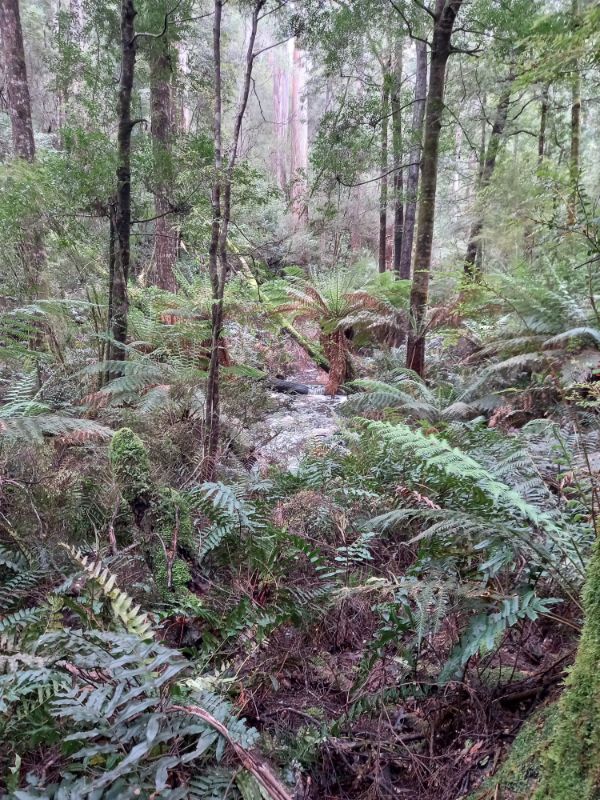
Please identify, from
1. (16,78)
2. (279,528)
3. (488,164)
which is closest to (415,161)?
(488,164)

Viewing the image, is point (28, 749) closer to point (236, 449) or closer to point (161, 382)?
point (236, 449)

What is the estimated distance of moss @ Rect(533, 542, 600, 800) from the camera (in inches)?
31.7

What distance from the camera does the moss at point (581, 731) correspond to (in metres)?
0.81

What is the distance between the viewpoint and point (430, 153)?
464 cm

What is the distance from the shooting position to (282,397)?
6148 mm

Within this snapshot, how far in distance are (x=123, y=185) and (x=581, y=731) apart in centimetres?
462

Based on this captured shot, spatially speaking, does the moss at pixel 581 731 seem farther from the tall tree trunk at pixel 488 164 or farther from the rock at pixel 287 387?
the tall tree trunk at pixel 488 164

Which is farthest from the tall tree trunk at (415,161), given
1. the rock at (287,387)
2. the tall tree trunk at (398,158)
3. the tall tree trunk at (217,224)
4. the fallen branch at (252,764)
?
the fallen branch at (252,764)

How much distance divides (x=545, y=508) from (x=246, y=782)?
1374 millimetres

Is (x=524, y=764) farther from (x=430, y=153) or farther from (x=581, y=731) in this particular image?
(x=430, y=153)

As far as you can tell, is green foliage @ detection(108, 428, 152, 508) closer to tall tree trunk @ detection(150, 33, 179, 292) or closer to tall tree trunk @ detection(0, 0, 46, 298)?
tall tree trunk @ detection(150, 33, 179, 292)

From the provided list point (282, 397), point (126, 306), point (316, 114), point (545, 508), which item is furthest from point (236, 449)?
point (316, 114)

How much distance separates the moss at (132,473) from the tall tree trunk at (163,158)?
2660mm

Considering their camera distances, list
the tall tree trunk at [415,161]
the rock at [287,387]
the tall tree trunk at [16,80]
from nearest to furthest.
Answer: the tall tree trunk at [16,80] → the rock at [287,387] → the tall tree trunk at [415,161]
